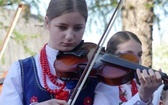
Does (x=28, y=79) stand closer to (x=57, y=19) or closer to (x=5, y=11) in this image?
(x=57, y=19)

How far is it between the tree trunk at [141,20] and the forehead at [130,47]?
8.53ft

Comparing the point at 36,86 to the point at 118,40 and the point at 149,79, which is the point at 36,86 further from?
the point at 118,40

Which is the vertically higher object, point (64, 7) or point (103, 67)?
point (64, 7)

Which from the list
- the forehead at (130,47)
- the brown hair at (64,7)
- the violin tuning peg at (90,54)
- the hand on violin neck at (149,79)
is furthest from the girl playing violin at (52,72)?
the forehead at (130,47)

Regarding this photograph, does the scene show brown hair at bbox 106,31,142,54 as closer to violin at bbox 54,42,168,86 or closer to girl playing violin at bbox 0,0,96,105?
violin at bbox 54,42,168,86

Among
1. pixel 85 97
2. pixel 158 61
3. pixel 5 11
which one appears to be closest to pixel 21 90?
pixel 85 97

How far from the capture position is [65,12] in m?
2.56

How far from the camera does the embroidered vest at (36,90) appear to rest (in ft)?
8.20

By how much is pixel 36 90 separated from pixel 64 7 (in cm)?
44

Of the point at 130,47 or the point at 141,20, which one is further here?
the point at 141,20

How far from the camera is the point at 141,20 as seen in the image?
6.16 metres

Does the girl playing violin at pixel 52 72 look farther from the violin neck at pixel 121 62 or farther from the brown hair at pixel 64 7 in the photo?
the violin neck at pixel 121 62

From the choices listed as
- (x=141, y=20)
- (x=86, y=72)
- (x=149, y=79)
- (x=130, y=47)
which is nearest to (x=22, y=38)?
(x=141, y=20)

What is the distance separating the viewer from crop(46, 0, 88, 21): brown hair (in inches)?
101
